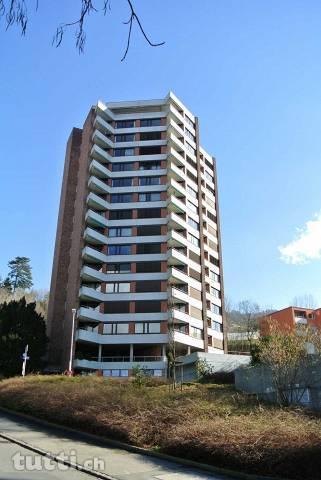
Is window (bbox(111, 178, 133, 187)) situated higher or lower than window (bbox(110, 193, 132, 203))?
higher

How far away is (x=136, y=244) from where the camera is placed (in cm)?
6009

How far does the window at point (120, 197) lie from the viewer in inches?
2489

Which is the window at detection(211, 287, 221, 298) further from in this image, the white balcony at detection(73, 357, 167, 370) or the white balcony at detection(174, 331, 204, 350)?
the white balcony at detection(73, 357, 167, 370)

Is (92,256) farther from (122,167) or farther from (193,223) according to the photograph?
(193,223)

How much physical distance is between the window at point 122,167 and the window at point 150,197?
4.82 m

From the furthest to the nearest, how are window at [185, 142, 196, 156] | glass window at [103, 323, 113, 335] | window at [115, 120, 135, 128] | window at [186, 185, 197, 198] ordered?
1. window at [185, 142, 196, 156]
2. window at [115, 120, 135, 128]
3. window at [186, 185, 197, 198]
4. glass window at [103, 323, 113, 335]

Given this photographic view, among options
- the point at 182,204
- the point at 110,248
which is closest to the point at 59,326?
the point at 110,248

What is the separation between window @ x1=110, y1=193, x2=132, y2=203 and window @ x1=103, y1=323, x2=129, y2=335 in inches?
678

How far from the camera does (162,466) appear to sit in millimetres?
12945

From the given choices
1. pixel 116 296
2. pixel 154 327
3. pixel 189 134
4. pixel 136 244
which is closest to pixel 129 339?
pixel 154 327

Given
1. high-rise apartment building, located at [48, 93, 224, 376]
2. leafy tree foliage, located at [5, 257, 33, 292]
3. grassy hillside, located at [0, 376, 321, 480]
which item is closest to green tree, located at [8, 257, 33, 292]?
leafy tree foliage, located at [5, 257, 33, 292]

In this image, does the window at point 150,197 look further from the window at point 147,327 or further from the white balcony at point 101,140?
the window at point 147,327

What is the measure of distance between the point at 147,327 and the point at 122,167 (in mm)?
23654

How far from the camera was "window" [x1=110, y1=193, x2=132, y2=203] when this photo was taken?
63209mm
